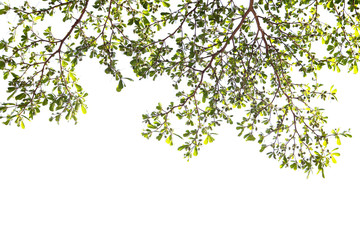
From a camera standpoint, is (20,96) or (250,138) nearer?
(20,96)

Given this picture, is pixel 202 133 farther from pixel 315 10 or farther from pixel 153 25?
pixel 315 10

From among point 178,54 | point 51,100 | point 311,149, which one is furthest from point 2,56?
point 311,149

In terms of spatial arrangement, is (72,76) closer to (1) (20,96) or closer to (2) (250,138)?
(1) (20,96)

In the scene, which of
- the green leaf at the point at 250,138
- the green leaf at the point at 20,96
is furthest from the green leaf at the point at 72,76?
the green leaf at the point at 250,138

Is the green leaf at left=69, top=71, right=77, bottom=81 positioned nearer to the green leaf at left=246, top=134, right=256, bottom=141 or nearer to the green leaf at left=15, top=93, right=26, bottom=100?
the green leaf at left=15, top=93, right=26, bottom=100

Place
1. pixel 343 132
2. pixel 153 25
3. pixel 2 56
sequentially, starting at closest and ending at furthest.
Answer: pixel 2 56, pixel 343 132, pixel 153 25

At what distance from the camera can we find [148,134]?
5758mm

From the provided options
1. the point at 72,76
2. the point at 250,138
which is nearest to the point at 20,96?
the point at 72,76

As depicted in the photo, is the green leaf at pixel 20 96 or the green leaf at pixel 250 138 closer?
the green leaf at pixel 20 96

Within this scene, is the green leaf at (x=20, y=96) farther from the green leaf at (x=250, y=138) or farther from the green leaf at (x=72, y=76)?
the green leaf at (x=250, y=138)

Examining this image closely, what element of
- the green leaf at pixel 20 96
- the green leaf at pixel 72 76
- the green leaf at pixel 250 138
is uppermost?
the green leaf at pixel 72 76

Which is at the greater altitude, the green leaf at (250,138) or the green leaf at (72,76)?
the green leaf at (72,76)

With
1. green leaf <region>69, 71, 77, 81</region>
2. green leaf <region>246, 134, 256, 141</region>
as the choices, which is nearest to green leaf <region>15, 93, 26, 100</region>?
green leaf <region>69, 71, 77, 81</region>

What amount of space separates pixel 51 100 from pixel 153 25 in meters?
2.46
